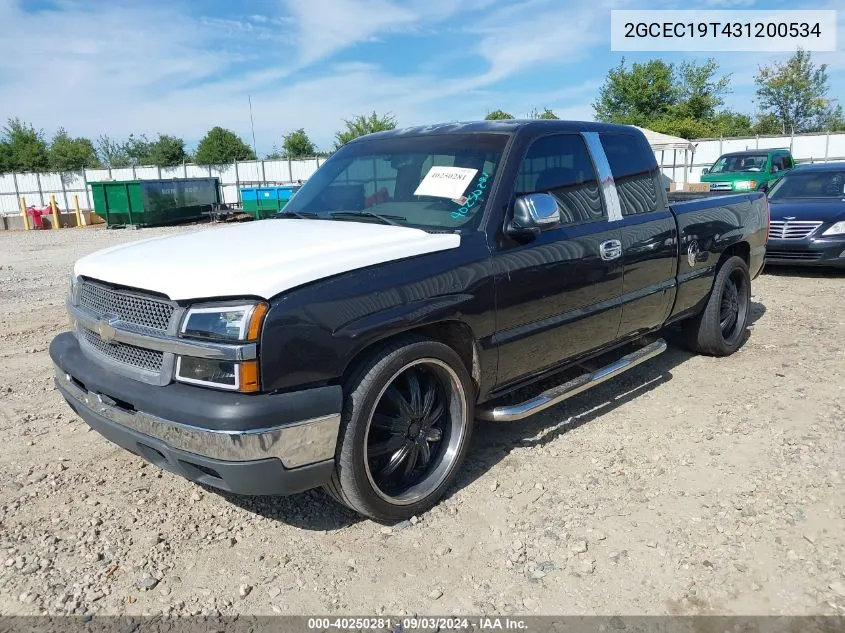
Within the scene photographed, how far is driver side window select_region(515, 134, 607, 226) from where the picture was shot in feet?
12.1

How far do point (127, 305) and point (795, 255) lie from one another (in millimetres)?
9330

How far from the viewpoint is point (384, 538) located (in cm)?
304

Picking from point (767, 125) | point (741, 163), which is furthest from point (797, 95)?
point (741, 163)

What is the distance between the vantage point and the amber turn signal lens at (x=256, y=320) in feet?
8.11

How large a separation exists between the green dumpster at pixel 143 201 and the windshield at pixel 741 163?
18.5m

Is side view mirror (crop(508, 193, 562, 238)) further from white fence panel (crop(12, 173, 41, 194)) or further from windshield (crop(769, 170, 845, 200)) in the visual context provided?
white fence panel (crop(12, 173, 41, 194))

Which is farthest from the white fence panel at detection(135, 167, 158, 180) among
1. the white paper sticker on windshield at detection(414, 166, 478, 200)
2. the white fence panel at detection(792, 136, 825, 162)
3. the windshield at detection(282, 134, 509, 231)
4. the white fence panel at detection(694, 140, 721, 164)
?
the white paper sticker on windshield at detection(414, 166, 478, 200)

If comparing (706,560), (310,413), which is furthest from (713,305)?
(310,413)

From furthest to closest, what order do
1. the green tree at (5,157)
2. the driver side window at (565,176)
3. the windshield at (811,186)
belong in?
1. the green tree at (5,157)
2. the windshield at (811,186)
3. the driver side window at (565,176)

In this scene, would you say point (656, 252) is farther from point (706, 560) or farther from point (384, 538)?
point (384, 538)

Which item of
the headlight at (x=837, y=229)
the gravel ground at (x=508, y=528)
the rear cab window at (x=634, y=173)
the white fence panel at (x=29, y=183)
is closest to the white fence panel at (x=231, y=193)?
the white fence panel at (x=29, y=183)

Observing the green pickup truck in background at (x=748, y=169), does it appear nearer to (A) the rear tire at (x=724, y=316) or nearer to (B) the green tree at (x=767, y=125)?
(A) the rear tire at (x=724, y=316)

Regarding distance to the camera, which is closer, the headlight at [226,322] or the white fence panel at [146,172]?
the headlight at [226,322]

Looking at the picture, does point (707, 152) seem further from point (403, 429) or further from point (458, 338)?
point (403, 429)
